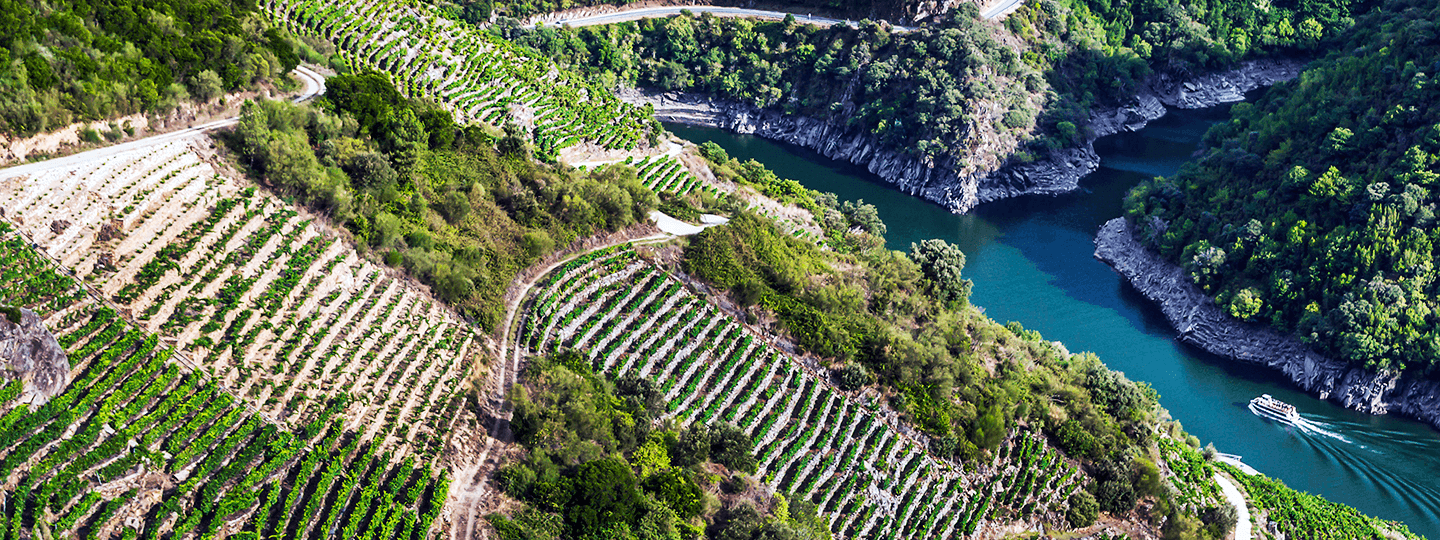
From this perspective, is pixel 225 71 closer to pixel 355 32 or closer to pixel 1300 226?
pixel 355 32

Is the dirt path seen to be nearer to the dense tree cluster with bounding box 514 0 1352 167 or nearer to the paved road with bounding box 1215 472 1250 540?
the paved road with bounding box 1215 472 1250 540

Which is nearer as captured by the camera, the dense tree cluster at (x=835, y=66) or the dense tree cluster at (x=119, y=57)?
the dense tree cluster at (x=119, y=57)

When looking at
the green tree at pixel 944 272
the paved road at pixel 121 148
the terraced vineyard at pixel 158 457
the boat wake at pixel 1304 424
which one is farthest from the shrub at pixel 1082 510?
the paved road at pixel 121 148

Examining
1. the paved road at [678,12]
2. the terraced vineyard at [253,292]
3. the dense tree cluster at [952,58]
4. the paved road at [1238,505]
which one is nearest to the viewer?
the terraced vineyard at [253,292]

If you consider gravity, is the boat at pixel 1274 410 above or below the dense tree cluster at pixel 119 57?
above

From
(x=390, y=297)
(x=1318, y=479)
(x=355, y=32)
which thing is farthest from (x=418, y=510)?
(x=1318, y=479)

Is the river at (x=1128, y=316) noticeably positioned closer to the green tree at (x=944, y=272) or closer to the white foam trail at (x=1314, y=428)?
the white foam trail at (x=1314, y=428)

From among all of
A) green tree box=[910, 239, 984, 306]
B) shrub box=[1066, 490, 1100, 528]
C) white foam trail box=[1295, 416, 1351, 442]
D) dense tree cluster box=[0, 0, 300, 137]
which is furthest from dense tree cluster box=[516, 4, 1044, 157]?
shrub box=[1066, 490, 1100, 528]
